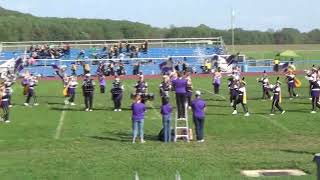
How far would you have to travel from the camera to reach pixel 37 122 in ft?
91.0

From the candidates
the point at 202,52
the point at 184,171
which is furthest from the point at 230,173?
the point at 202,52

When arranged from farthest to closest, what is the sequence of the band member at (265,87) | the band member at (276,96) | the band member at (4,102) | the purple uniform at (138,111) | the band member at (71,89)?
the band member at (265,87) → the band member at (71,89) → the band member at (276,96) → the band member at (4,102) → the purple uniform at (138,111)

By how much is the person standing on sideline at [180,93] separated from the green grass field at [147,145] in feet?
3.94

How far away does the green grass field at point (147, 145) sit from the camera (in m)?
17.1

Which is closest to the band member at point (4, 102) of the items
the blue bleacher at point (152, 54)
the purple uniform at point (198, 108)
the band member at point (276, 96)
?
the purple uniform at point (198, 108)

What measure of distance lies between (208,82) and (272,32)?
93.4 meters

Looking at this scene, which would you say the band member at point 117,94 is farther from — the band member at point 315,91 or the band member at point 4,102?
the band member at point 315,91

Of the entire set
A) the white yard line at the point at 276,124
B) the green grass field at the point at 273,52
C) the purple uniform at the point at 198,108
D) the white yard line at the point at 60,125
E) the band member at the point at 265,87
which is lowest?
the green grass field at the point at 273,52

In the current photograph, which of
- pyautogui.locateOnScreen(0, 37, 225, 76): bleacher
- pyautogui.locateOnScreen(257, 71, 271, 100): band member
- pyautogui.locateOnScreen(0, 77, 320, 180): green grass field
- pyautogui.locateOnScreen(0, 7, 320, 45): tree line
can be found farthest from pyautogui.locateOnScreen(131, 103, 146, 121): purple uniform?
pyautogui.locateOnScreen(0, 7, 320, 45): tree line

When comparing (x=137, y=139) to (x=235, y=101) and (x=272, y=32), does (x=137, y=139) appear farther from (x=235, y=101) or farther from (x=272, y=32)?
(x=272, y=32)

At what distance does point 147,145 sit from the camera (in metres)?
21.8

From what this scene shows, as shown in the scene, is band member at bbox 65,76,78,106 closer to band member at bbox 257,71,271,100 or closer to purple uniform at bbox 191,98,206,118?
band member at bbox 257,71,271,100

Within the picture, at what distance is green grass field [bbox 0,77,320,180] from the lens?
17.1 meters

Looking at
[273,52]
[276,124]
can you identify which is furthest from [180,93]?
[273,52]
